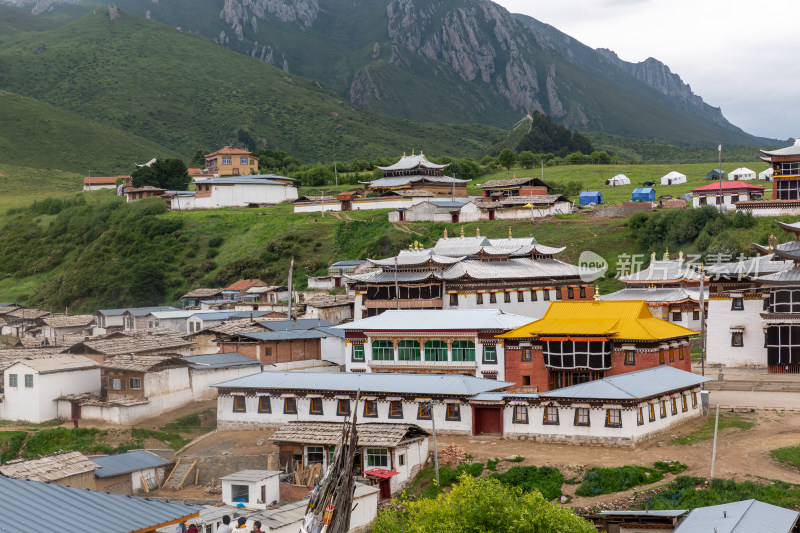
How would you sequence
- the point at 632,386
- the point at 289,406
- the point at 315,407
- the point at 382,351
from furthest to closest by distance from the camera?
the point at 382,351 < the point at 289,406 < the point at 315,407 < the point at 632,386

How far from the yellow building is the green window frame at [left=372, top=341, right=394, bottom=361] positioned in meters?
95.8

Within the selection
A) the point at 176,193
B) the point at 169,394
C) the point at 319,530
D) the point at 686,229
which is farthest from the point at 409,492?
the point at 176,193

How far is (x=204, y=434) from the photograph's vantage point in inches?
2062

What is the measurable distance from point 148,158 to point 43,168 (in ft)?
73.9

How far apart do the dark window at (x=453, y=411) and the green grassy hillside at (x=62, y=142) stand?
5377 inches

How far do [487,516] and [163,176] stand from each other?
12063 centimetres

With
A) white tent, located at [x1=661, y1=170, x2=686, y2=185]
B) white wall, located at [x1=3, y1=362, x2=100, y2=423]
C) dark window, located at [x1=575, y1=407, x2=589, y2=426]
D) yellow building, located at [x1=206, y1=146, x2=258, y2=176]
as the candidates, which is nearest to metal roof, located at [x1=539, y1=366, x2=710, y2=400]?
dark window, located at [x1=575, y1=407, x2=589, y2=426]

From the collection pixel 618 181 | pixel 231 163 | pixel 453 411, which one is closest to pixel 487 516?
pixel 453 411

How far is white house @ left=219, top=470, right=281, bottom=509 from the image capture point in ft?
131

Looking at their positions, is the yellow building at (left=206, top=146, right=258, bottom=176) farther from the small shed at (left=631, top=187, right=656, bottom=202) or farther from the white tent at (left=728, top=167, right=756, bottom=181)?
the white tent at (left=728, top=167, right=756, bottom=181)

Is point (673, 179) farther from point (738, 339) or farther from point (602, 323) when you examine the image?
point (602, 323)

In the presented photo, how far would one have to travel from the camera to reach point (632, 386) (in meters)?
43.5

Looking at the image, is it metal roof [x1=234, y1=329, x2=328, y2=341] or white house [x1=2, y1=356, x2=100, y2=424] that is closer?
white house [x1=2, y1=356, x2=100, y2=424]

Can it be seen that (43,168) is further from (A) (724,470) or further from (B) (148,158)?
(A) (724,470)
